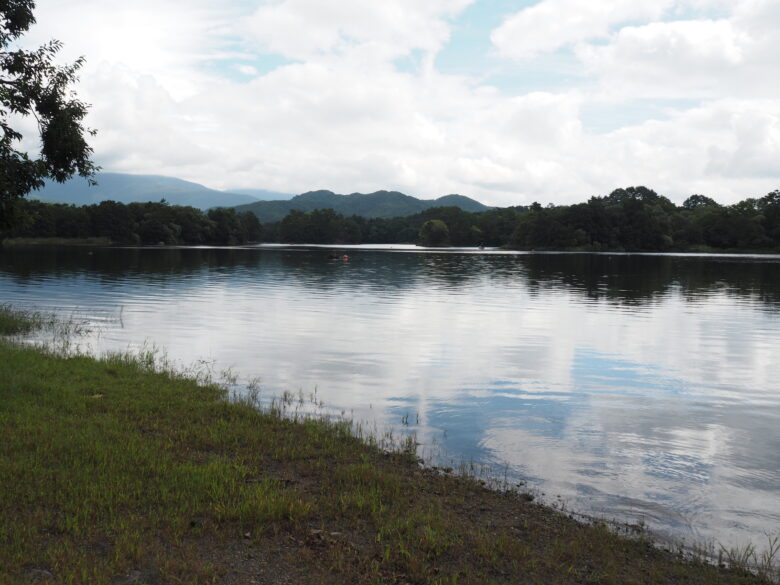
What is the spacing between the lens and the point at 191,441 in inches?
542

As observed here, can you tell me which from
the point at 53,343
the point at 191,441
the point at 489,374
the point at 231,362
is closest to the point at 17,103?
the point at 53,343

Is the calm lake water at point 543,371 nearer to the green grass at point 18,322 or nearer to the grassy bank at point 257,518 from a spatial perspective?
the grassy bank at point 257,518

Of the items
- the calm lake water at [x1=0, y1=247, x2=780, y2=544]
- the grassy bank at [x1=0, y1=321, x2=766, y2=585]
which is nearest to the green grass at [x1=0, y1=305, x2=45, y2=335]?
the calm lake water at [x1=0, y1=247, x2=780, y2=544]

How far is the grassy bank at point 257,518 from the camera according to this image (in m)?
8.60

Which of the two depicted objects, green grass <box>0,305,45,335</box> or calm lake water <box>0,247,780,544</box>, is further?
green grass <box>0,305,45,335</box>

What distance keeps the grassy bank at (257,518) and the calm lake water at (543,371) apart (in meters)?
2.47

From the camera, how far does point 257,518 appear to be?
32.8ft

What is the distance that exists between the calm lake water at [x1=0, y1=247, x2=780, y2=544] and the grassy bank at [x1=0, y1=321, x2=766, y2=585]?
247 cm

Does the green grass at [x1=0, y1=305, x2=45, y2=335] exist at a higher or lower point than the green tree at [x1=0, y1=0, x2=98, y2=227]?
lower

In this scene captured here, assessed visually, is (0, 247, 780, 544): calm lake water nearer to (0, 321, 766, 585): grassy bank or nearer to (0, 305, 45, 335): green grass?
(0, 321, 766, 585): grassy bank

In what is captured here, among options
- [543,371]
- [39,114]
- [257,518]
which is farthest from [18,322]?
[257,518]

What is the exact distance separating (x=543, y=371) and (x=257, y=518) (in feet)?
63.7

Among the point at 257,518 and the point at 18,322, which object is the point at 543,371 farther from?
the point at 18,322

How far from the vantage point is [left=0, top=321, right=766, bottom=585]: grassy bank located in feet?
28.2
